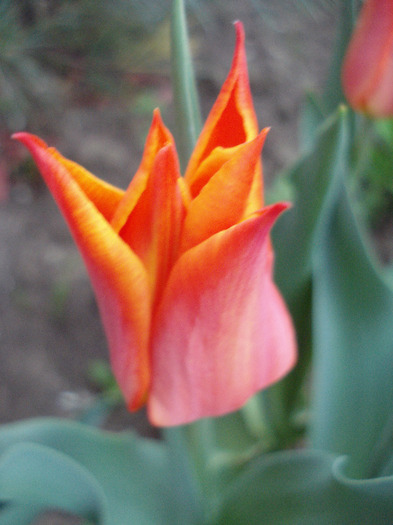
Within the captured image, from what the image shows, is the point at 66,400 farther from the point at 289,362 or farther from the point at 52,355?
the point at 289,362

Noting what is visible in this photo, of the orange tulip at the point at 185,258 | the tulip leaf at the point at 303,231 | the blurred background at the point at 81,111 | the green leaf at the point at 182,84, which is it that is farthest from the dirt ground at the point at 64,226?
the orange tulip at the point at 185,258

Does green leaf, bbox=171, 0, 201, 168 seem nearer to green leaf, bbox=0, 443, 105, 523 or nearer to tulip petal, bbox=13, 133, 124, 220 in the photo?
tulip petal, bbox=13, 133, 124, 220

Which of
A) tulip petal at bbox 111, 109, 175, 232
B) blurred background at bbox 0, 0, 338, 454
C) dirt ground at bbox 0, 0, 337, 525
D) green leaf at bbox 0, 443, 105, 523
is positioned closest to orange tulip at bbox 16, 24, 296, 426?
tulip petal at bbox 111, 109, 175, 232

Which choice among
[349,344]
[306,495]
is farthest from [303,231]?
[306,495]

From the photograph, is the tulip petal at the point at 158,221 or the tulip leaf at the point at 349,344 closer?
the tulip petal at the point at 158,221

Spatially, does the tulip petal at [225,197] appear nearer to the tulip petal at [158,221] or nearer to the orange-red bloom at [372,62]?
the tulip petal at [158,221]
